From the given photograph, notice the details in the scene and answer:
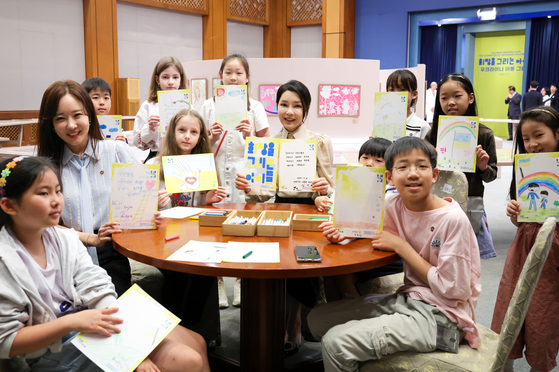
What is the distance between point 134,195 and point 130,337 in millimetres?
749

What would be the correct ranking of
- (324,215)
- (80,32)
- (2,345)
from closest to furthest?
(2,345) < (324,215) < (80,32)

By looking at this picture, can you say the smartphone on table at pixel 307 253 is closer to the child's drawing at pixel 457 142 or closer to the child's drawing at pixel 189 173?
the child's drawing at pixel 189 173

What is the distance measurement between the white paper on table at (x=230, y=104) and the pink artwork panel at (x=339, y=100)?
398 centimetres

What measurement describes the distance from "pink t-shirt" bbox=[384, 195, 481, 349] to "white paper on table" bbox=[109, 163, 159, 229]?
1116mm

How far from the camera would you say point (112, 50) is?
9758 millimetres

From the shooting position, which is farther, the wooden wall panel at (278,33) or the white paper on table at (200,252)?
the wooden wall panel at (278,33)

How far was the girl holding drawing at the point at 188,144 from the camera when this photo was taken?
8.54ft

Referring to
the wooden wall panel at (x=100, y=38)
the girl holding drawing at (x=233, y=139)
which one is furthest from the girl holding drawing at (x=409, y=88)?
the wooden wall panel at (x=100, y=38)

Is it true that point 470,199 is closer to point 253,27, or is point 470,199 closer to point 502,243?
point 502,243

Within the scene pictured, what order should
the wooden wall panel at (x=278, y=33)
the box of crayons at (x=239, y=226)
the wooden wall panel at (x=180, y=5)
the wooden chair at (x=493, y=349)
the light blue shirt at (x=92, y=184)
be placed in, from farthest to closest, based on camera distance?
1. the wooden wall panel at (x=278, y=33)
2. the wooden wall panel at (x=180, y=5)
3. the light blue shirt at (x=92, y=184)
4. the box of crayons at (x=239, y=226)
5. the wooden chair at (x=493, y=349)

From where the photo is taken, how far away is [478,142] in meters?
2.61

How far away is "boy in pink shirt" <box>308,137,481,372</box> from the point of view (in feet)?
5.17

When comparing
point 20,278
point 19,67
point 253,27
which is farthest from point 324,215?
point 253,27

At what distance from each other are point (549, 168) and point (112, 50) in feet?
31.4
